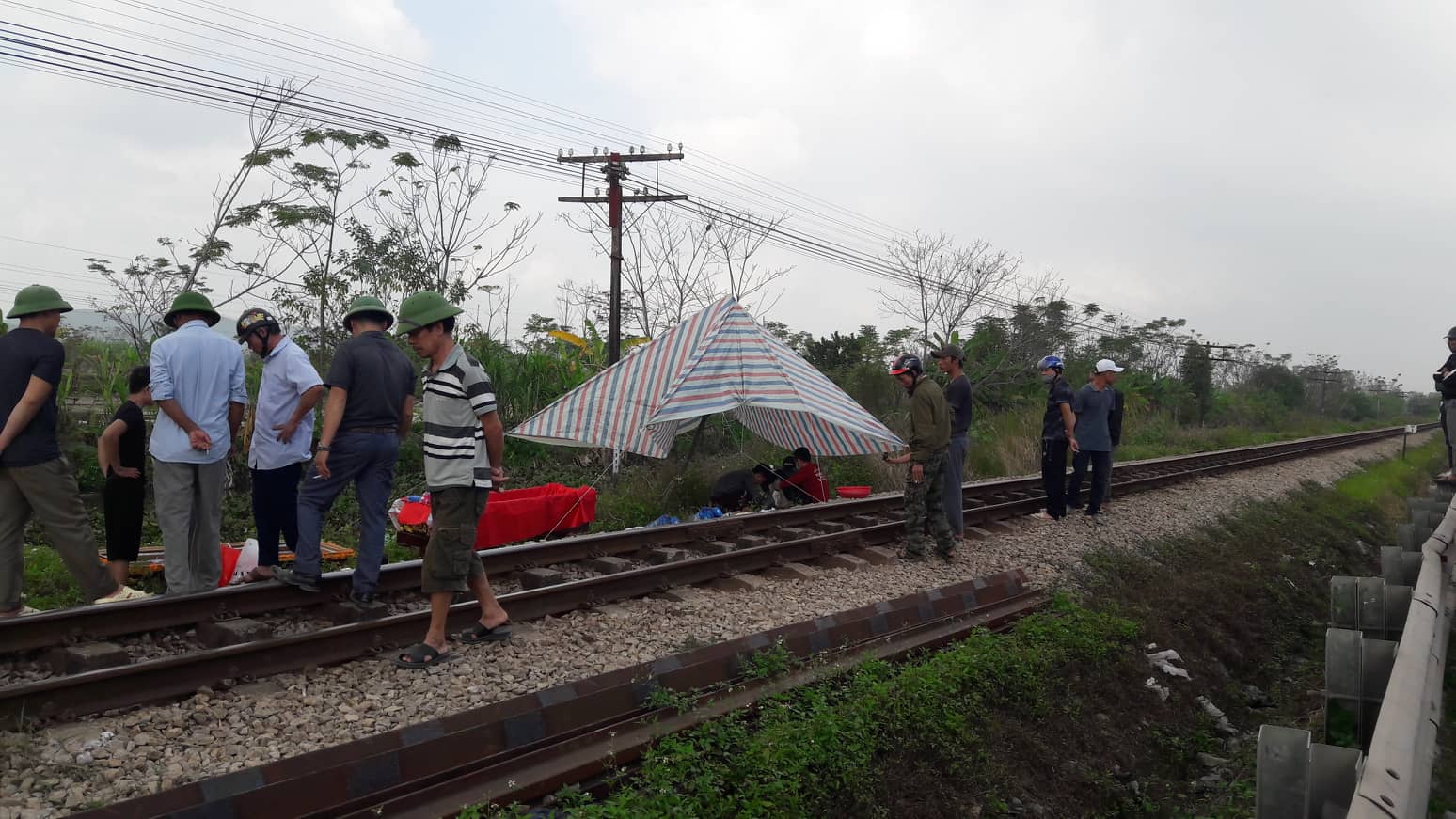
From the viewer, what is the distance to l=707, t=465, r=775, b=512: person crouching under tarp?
10953 millimetres

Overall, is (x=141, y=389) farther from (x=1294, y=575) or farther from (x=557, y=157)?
(x=557, y=157)

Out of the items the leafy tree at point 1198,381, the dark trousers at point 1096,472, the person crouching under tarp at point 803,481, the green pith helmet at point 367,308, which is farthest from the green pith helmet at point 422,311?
the leafy tree at point 1198,381

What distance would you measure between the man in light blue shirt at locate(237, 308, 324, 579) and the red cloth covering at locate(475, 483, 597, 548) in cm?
229

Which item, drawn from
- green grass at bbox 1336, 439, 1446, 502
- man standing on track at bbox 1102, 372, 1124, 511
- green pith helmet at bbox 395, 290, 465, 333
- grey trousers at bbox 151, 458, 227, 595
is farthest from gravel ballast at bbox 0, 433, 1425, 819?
green grass at bbox 1336, 439, 1446, 502

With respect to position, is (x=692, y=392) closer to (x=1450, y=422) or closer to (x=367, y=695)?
(x=367, y=695)

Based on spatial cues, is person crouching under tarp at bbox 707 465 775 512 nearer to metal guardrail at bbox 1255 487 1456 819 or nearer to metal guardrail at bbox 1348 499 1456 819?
metal guardrail at bbox 1255 487 1456 819

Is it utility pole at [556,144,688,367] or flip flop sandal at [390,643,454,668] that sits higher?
utility pole at [556,144,688,367]

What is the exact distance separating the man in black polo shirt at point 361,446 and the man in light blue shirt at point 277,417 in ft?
1.38

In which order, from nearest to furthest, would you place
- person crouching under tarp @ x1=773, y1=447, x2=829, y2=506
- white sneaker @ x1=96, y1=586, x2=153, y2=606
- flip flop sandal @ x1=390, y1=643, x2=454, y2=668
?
flip flop sandal @ x1=390, y1=643, x2=454, y2=668 < white sneaker @ x1=96, y1=586, x2=153, y2=606 < person crouching under tarp @ x1=773, y1=447, x2=829, y2=506

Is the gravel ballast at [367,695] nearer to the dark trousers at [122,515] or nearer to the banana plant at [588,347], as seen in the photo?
the dark trousers at [122,515]

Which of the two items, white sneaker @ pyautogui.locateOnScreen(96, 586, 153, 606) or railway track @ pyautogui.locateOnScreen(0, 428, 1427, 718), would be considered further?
white sneaker @ pyautogui.locateOnScreen(96, 586, 153, 606)

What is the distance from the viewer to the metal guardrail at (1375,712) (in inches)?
107

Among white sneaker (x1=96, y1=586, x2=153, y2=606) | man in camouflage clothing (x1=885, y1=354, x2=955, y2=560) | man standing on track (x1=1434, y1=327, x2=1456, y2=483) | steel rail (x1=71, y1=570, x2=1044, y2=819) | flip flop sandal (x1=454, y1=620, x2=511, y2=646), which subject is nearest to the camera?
steel rail (x1=71, y1=570, x2=1044, y2=819)

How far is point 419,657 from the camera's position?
4.75 metres
